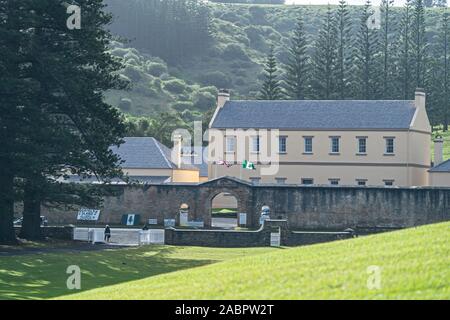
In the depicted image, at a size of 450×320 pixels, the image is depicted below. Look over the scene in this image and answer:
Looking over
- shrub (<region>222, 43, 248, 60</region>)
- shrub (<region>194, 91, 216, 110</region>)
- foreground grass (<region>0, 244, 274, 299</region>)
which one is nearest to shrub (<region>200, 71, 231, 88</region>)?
shrub (<region>222, 43, 248, 60</region>)

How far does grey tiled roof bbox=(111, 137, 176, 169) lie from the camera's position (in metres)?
77.9

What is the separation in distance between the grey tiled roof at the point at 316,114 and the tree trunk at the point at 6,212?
100ft

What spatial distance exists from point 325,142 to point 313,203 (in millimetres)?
11982

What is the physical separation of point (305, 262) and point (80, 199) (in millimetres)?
32108

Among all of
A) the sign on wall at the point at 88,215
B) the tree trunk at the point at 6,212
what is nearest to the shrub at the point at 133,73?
the sign on wall at the point at 88,215

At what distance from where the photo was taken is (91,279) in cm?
3534

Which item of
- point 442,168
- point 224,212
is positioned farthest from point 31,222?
point 442,168

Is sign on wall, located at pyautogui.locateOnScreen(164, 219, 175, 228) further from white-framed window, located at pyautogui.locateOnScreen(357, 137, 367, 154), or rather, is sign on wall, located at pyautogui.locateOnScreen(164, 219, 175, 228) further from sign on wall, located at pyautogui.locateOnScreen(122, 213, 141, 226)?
white-framed window, located at pyautogui.locateOnScreen(357, 137, 367, 154)

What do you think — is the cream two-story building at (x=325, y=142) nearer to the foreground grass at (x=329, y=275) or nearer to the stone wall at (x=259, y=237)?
the stone wall at (x=259, y=237)

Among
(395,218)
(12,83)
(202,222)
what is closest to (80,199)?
(12,83)

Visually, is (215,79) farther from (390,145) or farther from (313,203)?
(313,203)

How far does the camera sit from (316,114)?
77.4 metres

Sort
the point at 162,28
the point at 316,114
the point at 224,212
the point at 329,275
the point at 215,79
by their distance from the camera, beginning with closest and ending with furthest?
the point at 329,275
the point at 224,212
the point at 316,114
the point at 215,79
the point at 162,28
